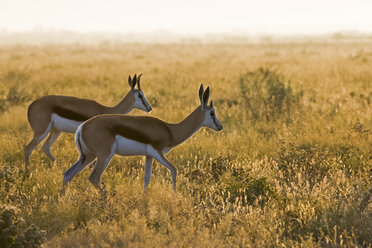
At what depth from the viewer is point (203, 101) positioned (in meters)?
6.34

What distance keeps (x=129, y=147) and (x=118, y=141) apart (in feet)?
0.49

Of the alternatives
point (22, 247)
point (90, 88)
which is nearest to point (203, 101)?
point (22, 247)

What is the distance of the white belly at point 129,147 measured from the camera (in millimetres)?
5527

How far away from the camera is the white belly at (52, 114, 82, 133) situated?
7250mm

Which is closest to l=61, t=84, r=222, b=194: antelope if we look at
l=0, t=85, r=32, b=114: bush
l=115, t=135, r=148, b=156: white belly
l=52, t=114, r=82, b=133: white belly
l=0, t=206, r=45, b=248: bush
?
l=115, t=135, r=148, b=156: white belly

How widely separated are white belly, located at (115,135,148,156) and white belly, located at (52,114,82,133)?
1.86 meters

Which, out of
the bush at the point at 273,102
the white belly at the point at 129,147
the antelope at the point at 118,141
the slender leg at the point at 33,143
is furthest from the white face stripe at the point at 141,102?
the bush at the point at 273,102

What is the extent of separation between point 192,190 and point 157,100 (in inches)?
329

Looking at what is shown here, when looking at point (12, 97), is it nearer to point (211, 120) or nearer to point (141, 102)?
point (141, 102)

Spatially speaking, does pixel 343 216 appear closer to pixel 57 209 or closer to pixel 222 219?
pixel 222 219

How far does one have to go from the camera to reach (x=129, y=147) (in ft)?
18.3

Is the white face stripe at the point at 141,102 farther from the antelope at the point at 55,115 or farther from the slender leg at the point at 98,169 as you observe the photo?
the slender leg at the point at 98,169

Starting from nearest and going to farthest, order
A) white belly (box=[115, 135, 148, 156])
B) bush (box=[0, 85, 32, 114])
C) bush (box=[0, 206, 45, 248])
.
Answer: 1. bush (box=[0, 206, 45, 248])
2. white belly (box=[115, 135, 148, 156])
3. bush (box=[0, 85, 32, 114])

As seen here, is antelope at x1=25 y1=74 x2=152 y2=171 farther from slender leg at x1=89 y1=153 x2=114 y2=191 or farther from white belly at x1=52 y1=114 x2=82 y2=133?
slender leg at x1=89 y1=153 x2=114 y2=191
